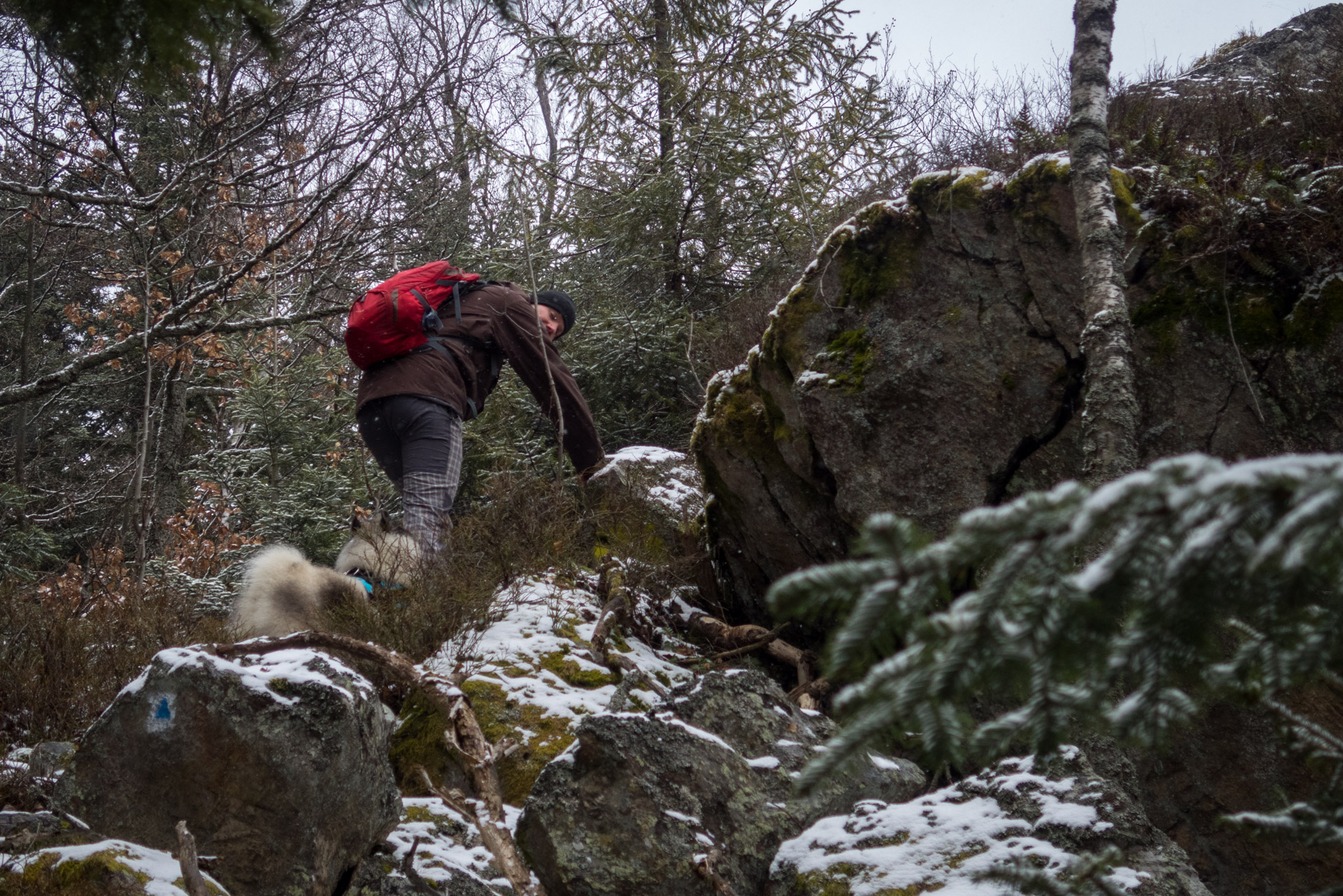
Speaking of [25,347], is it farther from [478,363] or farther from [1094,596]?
[1094,596]

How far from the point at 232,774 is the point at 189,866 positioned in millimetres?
313

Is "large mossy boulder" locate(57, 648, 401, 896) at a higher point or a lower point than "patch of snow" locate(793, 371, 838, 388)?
lower

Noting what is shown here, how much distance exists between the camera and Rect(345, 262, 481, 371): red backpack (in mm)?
4727

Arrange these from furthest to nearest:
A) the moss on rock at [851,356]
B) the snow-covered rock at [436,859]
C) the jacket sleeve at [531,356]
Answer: the jacket sleeve at [531,356], the moss on rock at [851,356], the snow-covered rock at [436,859]

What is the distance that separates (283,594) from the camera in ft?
13.6

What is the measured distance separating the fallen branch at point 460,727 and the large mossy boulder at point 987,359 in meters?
1.92

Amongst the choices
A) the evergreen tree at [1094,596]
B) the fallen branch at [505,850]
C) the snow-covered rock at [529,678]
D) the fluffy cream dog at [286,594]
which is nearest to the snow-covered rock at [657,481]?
the snow-covered rock at [529,678]

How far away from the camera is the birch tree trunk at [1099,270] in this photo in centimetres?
288

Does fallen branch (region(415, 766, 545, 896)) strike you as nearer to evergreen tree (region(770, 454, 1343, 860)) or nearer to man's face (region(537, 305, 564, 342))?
evergreen tree (region(770, 454, 1343, 860))

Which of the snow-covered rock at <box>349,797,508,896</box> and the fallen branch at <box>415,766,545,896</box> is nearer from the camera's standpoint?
the fallen branch at <box>415,766,545,896</box>

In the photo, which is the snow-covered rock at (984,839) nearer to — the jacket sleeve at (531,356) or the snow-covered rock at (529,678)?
the snow-covered rock at (529,678)

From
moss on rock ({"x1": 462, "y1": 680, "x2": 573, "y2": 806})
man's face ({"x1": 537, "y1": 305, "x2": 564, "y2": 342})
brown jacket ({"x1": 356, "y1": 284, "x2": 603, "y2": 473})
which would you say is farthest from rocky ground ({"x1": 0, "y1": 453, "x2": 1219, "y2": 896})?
man's face ({"x1": 537, "y1": 305, "x2": 564, "y2": 342})

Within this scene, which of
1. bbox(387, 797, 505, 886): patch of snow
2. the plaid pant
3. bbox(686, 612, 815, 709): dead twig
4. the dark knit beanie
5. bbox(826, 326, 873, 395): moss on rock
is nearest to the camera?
bbox(387, 797, 505, 886): patch of snow

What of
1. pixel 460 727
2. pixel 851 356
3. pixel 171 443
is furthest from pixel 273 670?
pixel 171 443
